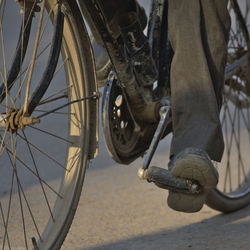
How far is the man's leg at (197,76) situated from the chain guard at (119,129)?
0.63ft

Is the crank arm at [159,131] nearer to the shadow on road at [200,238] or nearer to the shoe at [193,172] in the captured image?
the shoe at [193,172]

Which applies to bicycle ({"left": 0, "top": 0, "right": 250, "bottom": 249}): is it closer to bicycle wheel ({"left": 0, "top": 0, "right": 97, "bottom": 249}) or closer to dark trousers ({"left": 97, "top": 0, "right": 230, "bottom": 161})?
bicycle wheel ({"left": 0, "top": 0, "right": 97, "bottom": 249})

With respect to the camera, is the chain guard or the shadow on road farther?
the shadow on road

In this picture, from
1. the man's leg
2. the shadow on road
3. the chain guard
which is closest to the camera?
the man's leg

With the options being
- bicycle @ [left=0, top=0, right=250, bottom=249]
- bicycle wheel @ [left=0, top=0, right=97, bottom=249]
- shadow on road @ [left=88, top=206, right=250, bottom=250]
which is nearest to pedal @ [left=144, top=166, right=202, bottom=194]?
bicycle @ [left=0, top=0, right=250, bottom=249]

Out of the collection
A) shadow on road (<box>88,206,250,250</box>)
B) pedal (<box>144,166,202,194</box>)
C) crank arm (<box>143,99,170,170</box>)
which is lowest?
shadow on road (<box>88,206,250,250</box>)

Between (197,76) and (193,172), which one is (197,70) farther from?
(193,172)

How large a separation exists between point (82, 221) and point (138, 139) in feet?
1.67

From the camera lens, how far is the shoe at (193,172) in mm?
1167

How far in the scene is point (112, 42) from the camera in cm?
137

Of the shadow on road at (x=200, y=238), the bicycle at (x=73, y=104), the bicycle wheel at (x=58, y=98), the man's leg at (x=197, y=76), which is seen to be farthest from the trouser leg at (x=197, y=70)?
the shadow on road at (x=200, y=238)

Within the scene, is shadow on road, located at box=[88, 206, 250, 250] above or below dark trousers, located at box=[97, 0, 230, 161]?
below

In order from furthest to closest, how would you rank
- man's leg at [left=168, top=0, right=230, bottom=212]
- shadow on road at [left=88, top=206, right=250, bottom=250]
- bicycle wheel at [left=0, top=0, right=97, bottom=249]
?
shadow on road at [left=88, top=206, right=250, bottom=250], man's leg at [left=168, top=0, right=230, bottom=212], bicycle wheel at [left=0, top=0, right=97, bottom=249]

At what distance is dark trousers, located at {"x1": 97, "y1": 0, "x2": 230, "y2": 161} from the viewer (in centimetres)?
125
